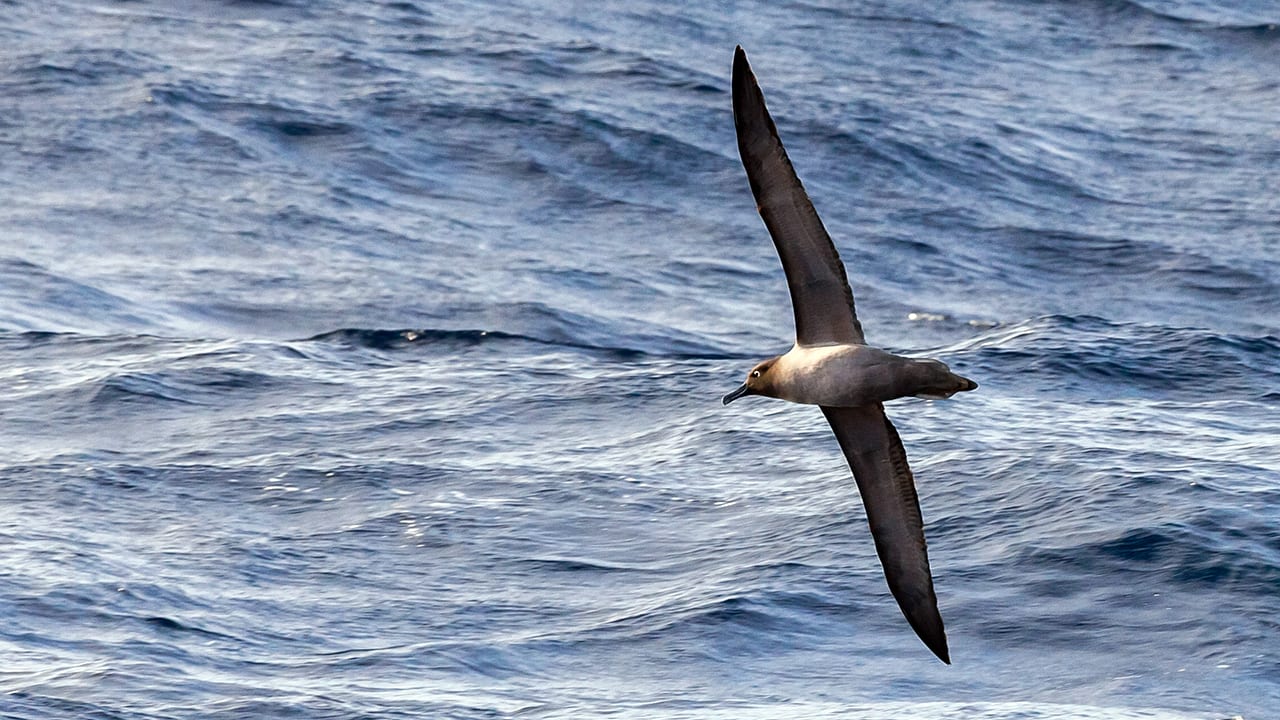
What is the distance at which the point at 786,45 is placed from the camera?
3269 centimetres

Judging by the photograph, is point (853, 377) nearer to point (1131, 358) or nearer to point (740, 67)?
point (740, 67)

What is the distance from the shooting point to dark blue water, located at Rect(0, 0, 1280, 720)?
1440 centimetres

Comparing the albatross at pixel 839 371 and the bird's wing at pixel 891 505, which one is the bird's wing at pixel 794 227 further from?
the bird's wing at pixel 891 505

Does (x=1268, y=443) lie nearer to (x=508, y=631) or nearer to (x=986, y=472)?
(x=986, y=472)

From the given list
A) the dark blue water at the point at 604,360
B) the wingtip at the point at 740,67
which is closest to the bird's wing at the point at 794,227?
the wingtip at the point at 740,67

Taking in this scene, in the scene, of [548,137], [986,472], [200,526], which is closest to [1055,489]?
[986,472]

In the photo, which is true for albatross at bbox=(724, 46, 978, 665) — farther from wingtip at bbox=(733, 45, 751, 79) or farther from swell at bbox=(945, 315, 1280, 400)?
swell at bbox=(945, 315, 1280, 400)

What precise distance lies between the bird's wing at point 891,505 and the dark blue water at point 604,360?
1.44 m

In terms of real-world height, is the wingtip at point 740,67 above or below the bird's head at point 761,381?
above

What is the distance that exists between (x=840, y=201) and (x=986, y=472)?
9.54 metres

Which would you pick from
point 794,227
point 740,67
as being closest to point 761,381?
point 794,227

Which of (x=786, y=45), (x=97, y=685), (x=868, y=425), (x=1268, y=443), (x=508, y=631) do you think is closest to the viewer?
(x=868, y=425)

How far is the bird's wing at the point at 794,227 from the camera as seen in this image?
1091 cm

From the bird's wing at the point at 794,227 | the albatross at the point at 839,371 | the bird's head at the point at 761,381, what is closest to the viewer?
the bird's wing at the point at 794,227
